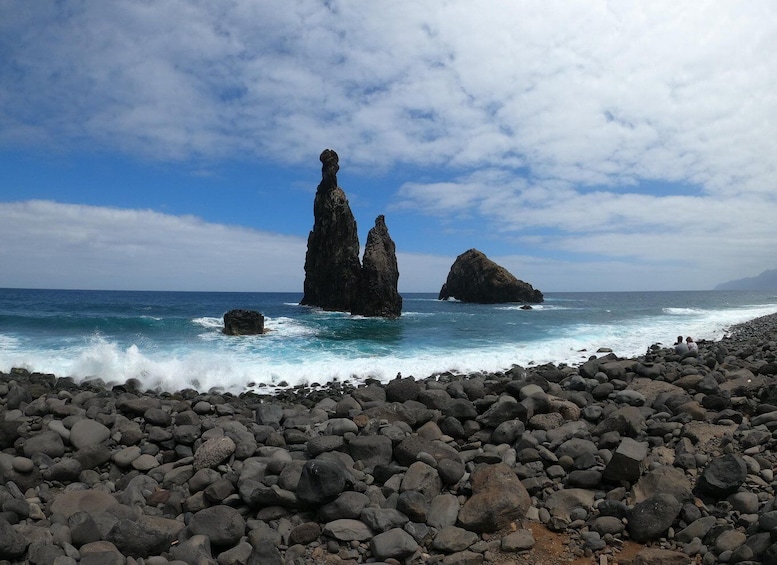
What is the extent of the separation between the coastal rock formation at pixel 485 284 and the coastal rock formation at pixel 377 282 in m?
37.9

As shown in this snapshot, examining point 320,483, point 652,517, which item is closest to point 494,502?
point 652,517

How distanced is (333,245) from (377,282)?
1021cm

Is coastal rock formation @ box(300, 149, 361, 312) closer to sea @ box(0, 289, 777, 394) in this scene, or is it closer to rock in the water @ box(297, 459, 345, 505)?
sea @ box(0, 289, 777, 394)

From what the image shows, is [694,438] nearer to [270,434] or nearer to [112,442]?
[270,434]

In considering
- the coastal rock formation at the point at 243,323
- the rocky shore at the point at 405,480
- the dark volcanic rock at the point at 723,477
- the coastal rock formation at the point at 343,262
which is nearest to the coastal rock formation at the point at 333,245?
the coastal rock formation at the point at 343,262

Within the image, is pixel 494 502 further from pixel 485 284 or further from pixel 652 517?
pixel 485 284

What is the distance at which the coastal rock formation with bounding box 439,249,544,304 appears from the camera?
83000 mm

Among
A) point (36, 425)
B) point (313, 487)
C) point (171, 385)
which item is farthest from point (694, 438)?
point (171, 385)

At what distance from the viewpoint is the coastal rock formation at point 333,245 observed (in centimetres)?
5238

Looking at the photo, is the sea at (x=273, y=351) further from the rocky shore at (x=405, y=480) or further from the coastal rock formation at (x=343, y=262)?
the coastal rock formation at (x=343, y=262)

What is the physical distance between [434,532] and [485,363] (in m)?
11.9

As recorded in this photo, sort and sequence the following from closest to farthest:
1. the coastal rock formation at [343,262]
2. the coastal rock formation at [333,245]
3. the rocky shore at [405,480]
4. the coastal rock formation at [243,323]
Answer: the rocky shore at [405,480] < the coastal rock formation at [243,323] < the coastal rock formation at [343,262] < the coastal rock formation at [333,245]

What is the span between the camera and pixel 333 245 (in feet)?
179

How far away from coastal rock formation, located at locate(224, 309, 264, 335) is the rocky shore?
62.7 feet
